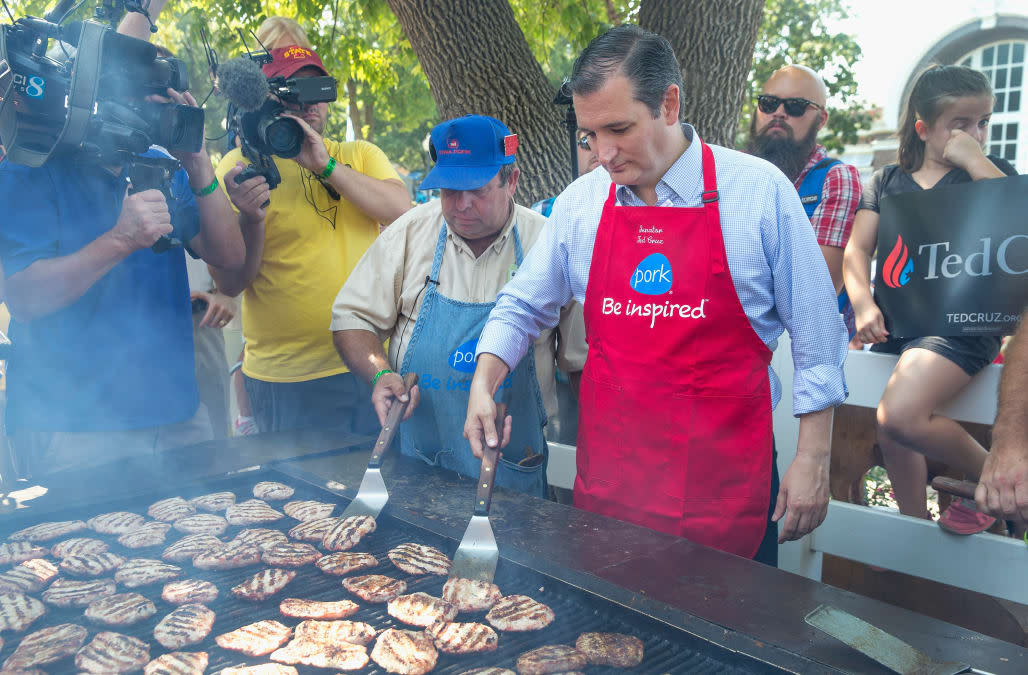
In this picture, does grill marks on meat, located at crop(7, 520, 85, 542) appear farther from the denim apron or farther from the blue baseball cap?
the blue baseball cap

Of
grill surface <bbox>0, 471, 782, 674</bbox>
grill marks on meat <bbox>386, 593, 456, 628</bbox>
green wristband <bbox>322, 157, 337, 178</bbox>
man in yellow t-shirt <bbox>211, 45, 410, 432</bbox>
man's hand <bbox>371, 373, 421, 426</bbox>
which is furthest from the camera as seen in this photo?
man in yellow t-shirt <bbox>211, 45, 410, 432</bbox>

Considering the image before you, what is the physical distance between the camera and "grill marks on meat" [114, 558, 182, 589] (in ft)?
6.26

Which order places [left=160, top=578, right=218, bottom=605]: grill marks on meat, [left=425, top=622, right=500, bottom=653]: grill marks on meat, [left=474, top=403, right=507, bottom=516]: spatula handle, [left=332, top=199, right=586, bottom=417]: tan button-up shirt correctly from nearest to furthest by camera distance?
[left=425, top=622, right=500, bottom=653]: grill marks on meat
[left=160, top=578, right=218, bottom=605]: grill marks on meat
[left=474, top=403, right=507, bottom=516]: spatula handle
[left=332, top=199, right=586, bottom=417]: tan button-up shirt

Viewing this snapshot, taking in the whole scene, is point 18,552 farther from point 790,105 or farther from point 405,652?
point 790,105

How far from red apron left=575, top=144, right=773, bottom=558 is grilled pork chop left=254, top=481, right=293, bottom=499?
39.6 inches

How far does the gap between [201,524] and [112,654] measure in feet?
2.05

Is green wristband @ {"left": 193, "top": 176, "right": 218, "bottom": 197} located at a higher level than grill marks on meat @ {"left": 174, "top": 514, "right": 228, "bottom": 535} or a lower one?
higher

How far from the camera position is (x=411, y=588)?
1.84 metres

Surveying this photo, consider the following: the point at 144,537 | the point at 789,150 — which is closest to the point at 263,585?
the point at 144,537

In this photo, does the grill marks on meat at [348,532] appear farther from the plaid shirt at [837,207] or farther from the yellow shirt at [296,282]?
the plaid shirt at [837,207]

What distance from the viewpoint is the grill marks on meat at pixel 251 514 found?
220cm

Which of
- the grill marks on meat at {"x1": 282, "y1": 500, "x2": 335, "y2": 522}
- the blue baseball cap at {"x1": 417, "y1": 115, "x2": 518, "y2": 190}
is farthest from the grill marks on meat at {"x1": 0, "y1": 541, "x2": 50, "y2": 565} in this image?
the blue baseball cap at {"x1": 417, "y1": 115, "x2": 518, "y2": 190}

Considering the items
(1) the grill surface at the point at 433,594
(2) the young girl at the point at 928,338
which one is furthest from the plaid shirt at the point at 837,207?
(1) the grill surface at the point at 433,594

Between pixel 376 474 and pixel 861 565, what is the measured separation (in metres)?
2.58
